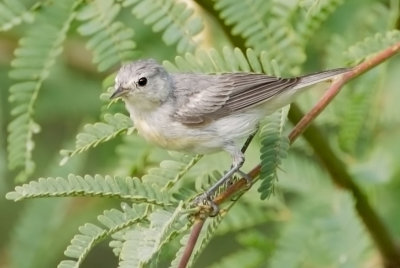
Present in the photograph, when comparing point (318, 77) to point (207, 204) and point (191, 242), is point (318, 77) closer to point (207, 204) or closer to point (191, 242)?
point (207, 204)

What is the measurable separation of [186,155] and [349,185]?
0.99 meters

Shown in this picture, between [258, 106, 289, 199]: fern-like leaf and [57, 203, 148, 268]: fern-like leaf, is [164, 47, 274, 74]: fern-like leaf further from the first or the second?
[57, 203, 148, 268]: fern-like leaf

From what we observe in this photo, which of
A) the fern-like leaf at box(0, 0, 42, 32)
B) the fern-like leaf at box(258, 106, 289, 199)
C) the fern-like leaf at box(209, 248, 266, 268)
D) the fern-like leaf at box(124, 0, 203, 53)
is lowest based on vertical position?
the fern-like leaf at box(258, 106, 289, 199)

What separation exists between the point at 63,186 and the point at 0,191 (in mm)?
2558

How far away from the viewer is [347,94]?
4.46 m

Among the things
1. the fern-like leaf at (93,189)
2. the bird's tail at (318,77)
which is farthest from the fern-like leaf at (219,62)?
the fern-like leaf at (93,189)

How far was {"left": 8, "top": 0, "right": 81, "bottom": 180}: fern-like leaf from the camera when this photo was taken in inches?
154

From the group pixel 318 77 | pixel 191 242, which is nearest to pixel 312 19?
pixel 318 77

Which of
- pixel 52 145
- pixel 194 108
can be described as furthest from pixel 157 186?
pixel 52 145

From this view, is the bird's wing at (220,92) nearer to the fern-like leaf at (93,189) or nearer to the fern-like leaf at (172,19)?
the fern-like leaf at (172,19)

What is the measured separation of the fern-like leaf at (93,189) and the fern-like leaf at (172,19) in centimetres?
96

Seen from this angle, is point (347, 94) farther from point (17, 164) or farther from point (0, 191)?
point (0, 191)

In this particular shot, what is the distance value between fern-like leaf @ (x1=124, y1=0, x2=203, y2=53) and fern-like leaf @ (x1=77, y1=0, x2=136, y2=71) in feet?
0.27

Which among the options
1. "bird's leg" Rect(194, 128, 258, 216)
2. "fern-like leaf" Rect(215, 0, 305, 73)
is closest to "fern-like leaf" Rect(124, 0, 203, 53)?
"fern-like leaf" Rect(215, 0, 305, 73)
